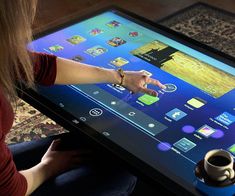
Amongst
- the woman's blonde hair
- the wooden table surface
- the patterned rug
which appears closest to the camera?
the woman's blonde hair

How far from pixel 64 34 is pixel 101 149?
1.94 ft

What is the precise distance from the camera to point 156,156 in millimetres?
1266

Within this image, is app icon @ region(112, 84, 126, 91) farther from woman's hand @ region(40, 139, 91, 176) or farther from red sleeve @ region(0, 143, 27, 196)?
red sleeve @ region(0, 143, 27, 196)

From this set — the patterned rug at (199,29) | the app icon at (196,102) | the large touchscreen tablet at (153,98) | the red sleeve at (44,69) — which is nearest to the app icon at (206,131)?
the large touchscreen tablet at (153,98)

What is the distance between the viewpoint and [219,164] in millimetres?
1178

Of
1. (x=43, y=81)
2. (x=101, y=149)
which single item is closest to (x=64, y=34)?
(x=43, y=81)

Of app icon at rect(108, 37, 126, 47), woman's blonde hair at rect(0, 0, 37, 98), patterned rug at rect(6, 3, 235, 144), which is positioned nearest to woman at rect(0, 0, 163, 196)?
woman's blonde hair at rect(0, 0, 37, 98)

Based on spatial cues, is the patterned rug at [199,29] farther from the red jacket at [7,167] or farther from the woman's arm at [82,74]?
the red jacket at [7,167]

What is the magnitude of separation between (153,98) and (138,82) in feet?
0.26

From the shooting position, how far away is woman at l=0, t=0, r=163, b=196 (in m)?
1.11

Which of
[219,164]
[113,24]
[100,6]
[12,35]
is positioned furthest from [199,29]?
[12,35]

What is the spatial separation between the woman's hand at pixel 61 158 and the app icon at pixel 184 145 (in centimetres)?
34

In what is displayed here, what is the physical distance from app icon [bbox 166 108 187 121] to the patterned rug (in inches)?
41.8

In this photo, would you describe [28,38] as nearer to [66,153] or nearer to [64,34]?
[66,153]
